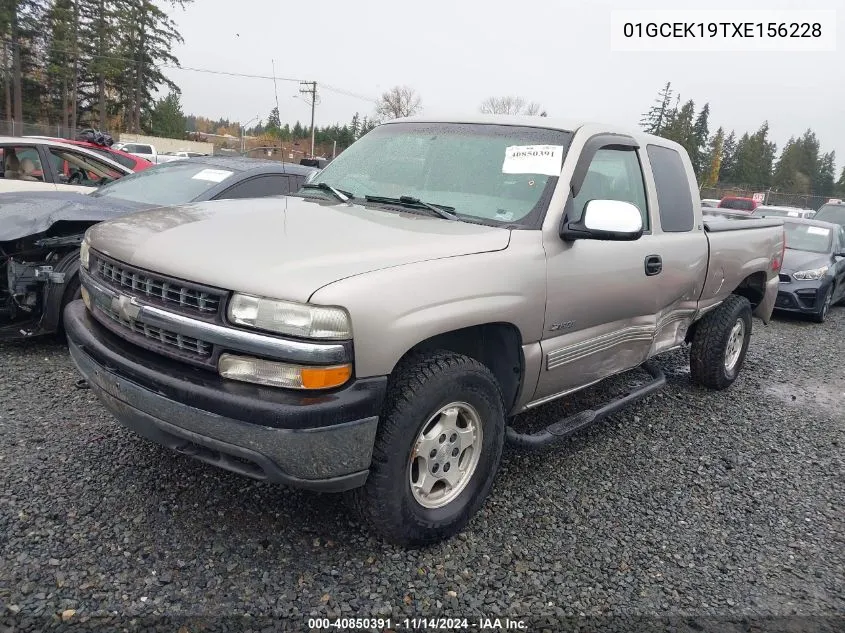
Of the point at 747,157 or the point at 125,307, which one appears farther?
the point at 747,157

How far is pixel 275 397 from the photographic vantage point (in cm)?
220

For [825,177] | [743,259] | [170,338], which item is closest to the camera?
[170,338]

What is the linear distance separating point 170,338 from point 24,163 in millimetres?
6110

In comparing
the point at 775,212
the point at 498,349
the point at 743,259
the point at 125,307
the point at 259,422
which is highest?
the point at 775,212

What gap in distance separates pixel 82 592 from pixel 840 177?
11787 centimetres

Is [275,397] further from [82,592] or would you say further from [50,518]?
[50,518]

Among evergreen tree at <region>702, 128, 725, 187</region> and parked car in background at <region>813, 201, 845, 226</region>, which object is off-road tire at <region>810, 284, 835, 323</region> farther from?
evergreen tree at <region>702, 128, 725, 187</region>

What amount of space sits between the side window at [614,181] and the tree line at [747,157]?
A: 77735mm

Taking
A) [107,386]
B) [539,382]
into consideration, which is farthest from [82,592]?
[539,382]

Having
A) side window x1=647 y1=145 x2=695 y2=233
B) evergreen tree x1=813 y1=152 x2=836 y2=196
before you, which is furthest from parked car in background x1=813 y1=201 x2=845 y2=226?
evergreen tree x1=813 y1=152 x2=836 y2=196

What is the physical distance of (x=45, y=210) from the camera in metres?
4.71

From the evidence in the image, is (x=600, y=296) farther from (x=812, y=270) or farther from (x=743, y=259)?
(x=812, y=270)

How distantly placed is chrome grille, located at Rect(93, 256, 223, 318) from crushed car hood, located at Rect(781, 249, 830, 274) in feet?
30.2

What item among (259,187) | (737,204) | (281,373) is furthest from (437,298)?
(737,204)
